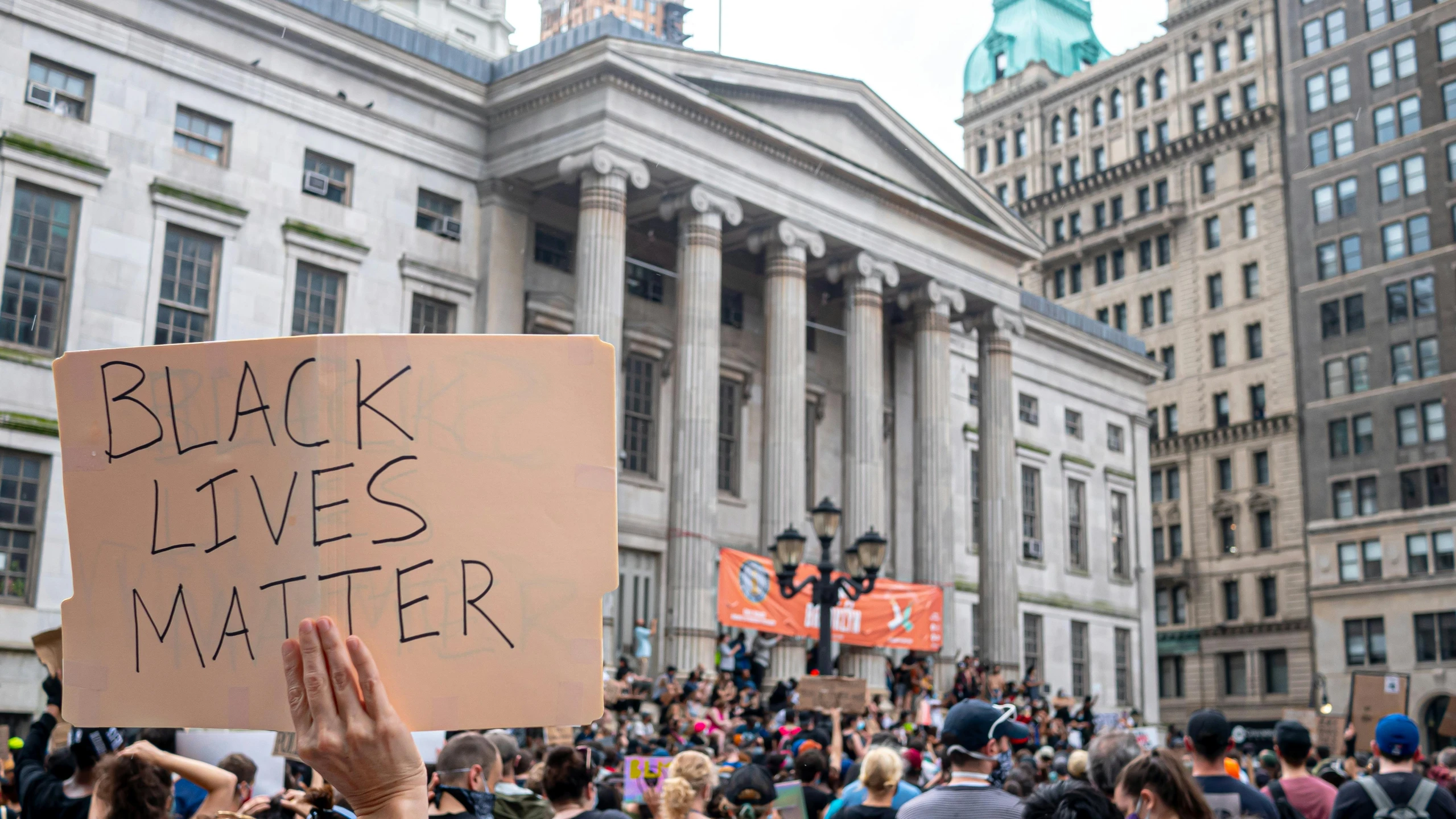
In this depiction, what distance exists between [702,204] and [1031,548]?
69.5 feet

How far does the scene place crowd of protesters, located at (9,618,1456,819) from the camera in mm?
2881

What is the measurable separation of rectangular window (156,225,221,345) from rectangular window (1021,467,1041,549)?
98.9ft

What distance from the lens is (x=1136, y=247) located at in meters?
83.8

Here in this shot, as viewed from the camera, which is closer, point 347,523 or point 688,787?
point 347,523

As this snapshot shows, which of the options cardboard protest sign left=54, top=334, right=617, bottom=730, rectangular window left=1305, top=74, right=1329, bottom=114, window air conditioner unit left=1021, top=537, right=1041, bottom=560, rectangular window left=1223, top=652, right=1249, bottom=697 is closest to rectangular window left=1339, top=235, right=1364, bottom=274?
rectangular window left=1305, top=74, right=1329, bottom=114

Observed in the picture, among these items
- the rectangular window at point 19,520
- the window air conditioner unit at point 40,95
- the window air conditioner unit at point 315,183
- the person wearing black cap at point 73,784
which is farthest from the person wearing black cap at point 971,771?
the window air conditioner unit at point 315,183

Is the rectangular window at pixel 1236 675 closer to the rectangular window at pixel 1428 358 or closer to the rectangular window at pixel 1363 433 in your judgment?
the rectangular window at pixel 1363 433

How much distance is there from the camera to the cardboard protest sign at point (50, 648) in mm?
10148

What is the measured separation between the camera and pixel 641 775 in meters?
12.1

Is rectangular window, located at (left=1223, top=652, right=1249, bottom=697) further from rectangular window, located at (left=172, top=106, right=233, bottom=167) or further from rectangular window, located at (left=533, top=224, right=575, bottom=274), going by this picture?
rectangular window, located at (left=172, top=106, right=233, bottom=167)

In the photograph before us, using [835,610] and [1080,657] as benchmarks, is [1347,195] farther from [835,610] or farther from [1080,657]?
[835,610]

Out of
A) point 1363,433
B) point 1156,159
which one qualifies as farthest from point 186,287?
point 1156,159

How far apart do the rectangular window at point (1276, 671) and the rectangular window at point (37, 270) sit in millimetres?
63985

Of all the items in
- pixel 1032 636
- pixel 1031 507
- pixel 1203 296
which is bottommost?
pixel 1032 636
